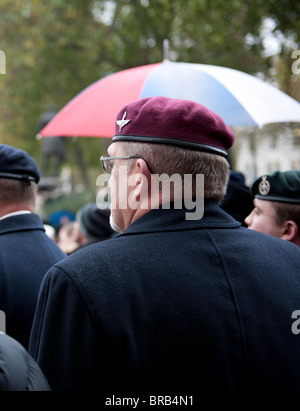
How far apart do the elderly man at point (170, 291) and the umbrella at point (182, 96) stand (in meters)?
2.18

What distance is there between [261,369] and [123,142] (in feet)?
2.52

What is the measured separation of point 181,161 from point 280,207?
144 centimetres

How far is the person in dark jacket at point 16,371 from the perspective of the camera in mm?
1131

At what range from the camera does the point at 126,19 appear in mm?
17453

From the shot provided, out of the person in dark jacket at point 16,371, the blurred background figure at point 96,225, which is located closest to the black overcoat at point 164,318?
the person in dark jacket at point 16,371

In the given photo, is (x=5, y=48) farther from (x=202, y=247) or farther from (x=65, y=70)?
(x=202, y=247)

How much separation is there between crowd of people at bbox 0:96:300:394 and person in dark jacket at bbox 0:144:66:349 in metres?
0.68

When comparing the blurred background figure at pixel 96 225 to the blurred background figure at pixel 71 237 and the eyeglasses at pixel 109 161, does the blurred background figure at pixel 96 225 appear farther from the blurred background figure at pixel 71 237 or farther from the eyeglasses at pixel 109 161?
the eyeglasses at pixel 109 161

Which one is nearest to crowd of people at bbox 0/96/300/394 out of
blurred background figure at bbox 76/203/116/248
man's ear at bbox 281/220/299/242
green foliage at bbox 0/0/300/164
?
man's ear at bbox 281/220/299/242

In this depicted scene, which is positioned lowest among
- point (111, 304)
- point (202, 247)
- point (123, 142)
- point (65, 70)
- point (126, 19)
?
point (111, 304)

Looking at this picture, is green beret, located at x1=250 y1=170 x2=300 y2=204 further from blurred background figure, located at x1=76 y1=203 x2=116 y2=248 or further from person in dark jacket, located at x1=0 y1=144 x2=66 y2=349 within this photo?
blurred background figure, located at x1=76 y1=203 x2=116 y2=248

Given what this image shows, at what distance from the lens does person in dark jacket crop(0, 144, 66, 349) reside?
234 cm
